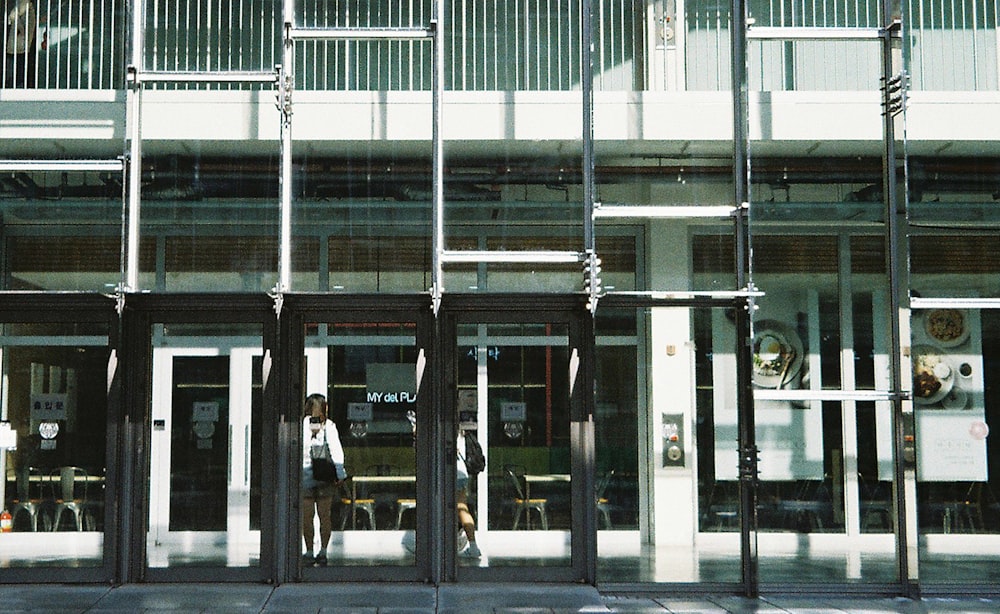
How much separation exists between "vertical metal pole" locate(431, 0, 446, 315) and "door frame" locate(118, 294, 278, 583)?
4.82 ft

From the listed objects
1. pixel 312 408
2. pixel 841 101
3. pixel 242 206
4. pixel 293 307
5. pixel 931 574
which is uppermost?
pixel 841 101

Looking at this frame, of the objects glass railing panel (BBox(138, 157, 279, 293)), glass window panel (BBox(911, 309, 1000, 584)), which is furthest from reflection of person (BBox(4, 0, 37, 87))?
glass window panel (BBox(911, 309, 1000, 584))

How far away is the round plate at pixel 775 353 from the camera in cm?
1046

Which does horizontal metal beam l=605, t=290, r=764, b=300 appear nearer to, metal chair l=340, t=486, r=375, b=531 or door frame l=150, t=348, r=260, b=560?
metal chair l=340, t=486, r=375, b=531

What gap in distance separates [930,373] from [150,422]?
269 inches

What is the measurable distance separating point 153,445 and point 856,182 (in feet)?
21.6

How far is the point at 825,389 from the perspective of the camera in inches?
414

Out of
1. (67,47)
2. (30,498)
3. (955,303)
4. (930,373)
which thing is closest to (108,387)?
(30,498)

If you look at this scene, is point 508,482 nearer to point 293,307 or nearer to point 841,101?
point 293,307

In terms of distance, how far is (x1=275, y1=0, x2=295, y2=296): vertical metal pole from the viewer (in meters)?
10.6

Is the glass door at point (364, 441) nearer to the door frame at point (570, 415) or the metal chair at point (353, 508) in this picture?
the metal chair at point (353, 508)

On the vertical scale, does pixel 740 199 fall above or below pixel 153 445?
above

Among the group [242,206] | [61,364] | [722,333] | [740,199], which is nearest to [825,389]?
[722,333]

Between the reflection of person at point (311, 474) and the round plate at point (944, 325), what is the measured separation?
5247 millimetres
